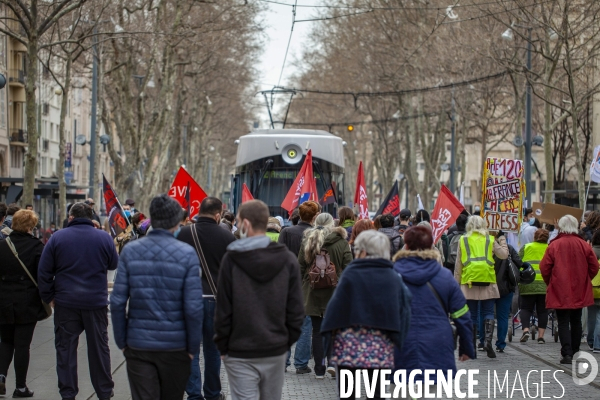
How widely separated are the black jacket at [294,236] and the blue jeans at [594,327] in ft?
12.4

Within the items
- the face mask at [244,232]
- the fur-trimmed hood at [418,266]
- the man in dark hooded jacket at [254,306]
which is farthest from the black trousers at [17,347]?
the fur-trimmed hood at [418,266]

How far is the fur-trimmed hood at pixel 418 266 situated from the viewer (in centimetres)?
704

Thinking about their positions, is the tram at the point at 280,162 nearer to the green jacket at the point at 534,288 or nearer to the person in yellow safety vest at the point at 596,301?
the green jacket at the point at 534,288

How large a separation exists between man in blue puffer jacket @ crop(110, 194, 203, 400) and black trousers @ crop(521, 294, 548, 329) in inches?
319

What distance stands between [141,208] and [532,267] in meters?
23.6

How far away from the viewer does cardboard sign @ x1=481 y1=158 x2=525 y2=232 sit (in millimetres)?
14117

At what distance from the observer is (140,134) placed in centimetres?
3412

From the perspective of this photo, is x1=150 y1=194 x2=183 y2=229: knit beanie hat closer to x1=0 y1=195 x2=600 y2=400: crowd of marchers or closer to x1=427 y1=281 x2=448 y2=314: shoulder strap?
x1=0 y1=195 x2=600 y2=400: crowd of marchers

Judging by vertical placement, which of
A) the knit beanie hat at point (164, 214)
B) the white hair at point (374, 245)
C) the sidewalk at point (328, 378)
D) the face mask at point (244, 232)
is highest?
the knit beanie hat at point (164, 214)

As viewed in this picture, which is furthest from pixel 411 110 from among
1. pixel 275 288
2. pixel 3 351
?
pixel 275 288

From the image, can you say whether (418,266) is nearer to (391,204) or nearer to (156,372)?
(156,372)

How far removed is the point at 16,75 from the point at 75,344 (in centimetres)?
4401

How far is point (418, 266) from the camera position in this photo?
7109mm

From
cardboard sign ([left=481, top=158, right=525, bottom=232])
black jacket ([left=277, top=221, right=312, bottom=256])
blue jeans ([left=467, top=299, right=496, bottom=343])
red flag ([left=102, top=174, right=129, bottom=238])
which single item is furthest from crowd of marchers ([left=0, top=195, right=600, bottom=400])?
red flag ([left=102, top=174, right=129, bottom=238])
